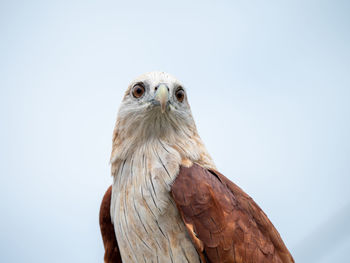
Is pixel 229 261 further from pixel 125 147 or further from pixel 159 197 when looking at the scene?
pixel 125 147

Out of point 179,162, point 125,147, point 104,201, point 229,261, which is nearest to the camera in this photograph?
point 229,261

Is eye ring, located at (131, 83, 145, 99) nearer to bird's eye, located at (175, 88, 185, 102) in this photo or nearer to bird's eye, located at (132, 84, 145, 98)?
bird's eye, located at (132, 84, 145, 98)

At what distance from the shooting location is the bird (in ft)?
7.85

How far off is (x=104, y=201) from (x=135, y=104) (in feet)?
3.48

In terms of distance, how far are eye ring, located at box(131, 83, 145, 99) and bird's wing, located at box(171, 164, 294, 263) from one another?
78 centimetres

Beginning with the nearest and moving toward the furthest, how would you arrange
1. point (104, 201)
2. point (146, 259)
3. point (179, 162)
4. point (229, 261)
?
point (229, 261), point (146, 259), point (179, 162), point (104, 201)

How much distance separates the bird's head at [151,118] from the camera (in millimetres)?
2785

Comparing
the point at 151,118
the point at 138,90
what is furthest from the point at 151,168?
the point at 138,90

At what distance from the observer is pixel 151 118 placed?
9.27ft

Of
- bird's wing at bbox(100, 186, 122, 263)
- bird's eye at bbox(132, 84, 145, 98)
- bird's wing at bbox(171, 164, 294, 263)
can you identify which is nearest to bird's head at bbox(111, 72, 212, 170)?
bird's eye at bbox(132, 84, 145, 98)

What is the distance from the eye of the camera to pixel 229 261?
2322 mm

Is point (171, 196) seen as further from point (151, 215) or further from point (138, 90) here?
point (138, 90)

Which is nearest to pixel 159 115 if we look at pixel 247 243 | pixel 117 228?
pixel 117 228

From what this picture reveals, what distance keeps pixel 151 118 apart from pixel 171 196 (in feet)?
2.36
